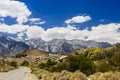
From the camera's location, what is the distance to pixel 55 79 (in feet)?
120

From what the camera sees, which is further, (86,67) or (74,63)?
(74,63)

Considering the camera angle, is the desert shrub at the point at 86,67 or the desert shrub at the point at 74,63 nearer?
the desert shrub at the point at 86,67

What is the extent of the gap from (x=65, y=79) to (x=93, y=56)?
50607mm

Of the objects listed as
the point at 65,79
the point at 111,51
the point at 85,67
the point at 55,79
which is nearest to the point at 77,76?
the point at 65,79

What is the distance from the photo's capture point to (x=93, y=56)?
84062 millimetres

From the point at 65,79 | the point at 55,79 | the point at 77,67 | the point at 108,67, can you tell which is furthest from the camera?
the point at 77,67

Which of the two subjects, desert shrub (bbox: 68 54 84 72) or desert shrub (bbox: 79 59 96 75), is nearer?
desert shrub (bbox: 79 59 96 75)

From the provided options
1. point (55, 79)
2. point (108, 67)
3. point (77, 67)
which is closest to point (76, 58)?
point (77, 67)

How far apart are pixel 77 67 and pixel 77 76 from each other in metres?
19.2

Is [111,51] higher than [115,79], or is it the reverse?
[111,51]

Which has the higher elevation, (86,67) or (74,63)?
(74,63)

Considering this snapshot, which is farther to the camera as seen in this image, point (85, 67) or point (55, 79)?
point (85, 67)

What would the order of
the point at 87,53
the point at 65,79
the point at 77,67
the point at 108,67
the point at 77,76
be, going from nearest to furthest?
the point at 77,76 < the point at 65,79 < the point at 108,67 < the point at 77,67 < the point at 87,53

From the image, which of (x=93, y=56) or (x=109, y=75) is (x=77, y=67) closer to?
(x=109, y=75)
